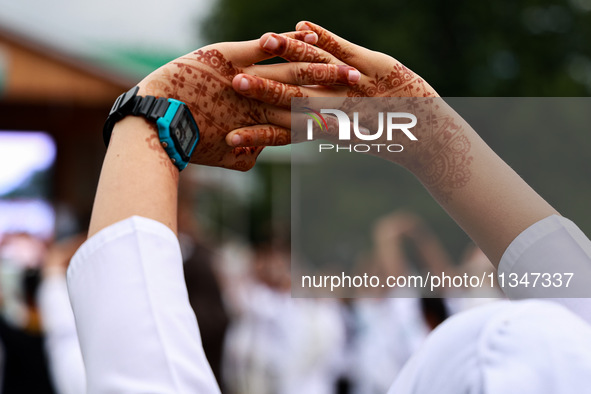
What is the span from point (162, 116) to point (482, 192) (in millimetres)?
537

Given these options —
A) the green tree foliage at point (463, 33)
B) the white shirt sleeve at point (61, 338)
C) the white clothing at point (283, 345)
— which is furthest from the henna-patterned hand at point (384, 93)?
the green tree foliage at point (463, 33)

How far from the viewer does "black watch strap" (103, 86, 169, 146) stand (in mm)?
957

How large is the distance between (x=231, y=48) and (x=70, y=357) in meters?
2.14

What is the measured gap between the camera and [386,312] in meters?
5.72

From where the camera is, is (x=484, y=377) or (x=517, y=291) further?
(x=517, y=291)

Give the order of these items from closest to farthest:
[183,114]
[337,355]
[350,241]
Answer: [183,114], [350,241], [337,355]

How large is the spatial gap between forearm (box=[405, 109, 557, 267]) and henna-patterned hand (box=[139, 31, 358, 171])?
225 mm

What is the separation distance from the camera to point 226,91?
1119 mm

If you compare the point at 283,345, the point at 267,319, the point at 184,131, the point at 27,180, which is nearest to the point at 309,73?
the point at 184,131

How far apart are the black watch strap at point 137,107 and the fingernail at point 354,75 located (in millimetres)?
316

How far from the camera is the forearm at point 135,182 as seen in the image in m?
0.88

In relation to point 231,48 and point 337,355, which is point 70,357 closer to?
point 231,48

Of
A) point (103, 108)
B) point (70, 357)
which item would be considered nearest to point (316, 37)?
point (70, 357)

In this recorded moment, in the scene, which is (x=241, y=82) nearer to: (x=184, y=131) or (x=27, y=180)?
(x=184, y=131)
